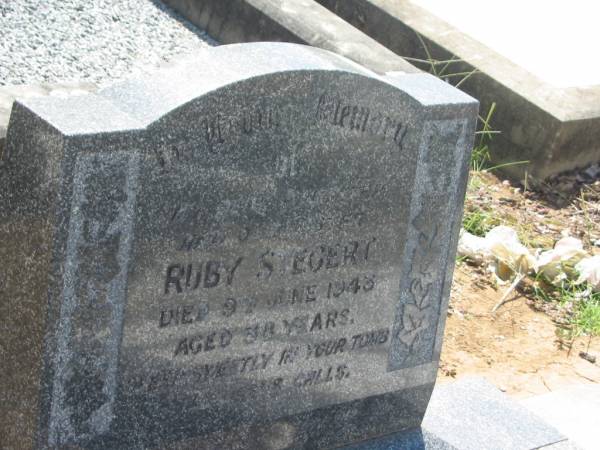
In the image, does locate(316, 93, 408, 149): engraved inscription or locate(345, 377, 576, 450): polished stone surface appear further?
locate(345, 377, 576, 450): polished stone surface

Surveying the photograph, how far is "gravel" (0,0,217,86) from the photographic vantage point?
6.28 m

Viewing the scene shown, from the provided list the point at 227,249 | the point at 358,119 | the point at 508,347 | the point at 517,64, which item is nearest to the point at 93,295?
the point at 227,249

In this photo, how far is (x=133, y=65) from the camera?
671 centimetres

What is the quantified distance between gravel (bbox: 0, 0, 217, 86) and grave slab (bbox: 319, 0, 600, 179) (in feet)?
4.14

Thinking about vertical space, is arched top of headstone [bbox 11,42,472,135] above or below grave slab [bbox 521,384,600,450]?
above

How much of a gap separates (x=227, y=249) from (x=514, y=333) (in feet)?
7.67

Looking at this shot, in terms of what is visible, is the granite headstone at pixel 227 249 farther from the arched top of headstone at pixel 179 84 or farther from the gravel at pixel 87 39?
the gravel at pixel 87 39

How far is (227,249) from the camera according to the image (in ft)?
10.4

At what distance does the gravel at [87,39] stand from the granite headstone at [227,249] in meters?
2.98

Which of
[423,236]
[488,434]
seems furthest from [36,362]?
[488,434]

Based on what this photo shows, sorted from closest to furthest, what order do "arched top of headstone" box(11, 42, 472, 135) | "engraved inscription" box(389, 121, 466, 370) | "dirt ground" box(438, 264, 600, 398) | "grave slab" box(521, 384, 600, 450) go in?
"arched top of headstone" box(11, 42, 472, 135), "engraved inscription" box(389, 121, 466, 370), "grave slab" box(521, 384, 600, 450), "dirt ground" box(438, 264, 600, 398)

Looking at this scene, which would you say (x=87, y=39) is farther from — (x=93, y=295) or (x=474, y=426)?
(x=93, y=295)

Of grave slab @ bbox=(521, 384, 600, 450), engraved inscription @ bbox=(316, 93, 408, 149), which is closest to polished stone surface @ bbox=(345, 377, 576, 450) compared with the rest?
grave slab @ bbox=(521, 384, 600, 450)

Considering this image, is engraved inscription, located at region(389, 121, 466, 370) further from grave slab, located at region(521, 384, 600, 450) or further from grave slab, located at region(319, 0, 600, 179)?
grave slab, located at region(319, 0, 600, 179)
